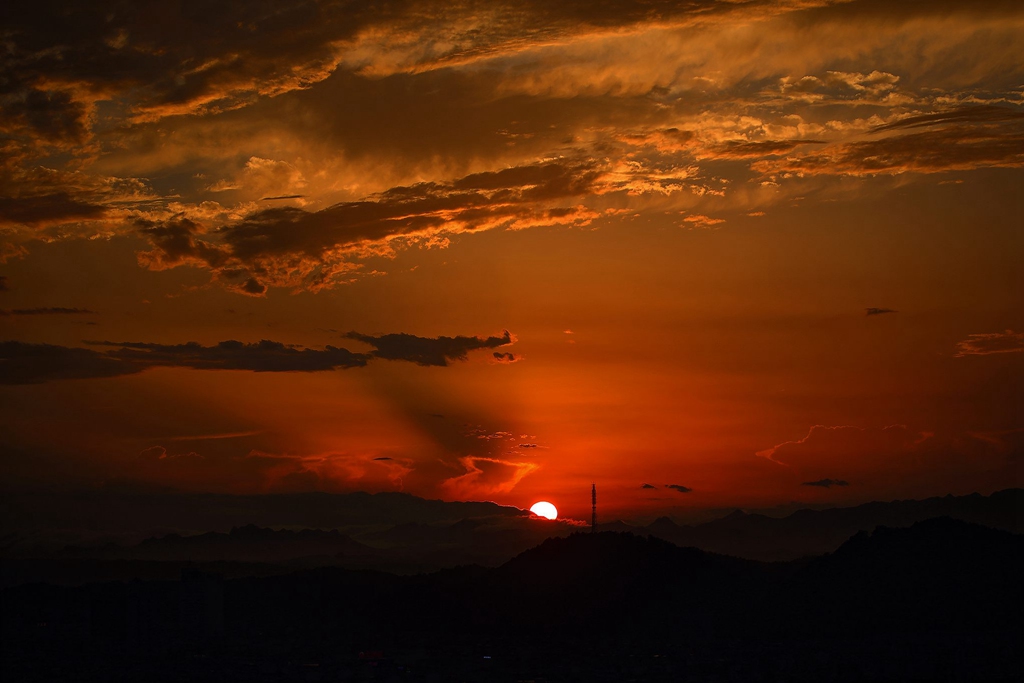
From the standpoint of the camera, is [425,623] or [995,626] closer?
[995,626]

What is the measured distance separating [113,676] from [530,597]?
68.7 m

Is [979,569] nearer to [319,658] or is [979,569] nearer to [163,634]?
[319,658]

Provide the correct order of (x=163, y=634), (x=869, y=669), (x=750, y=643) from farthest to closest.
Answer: (x=163, y=634), (x=750, y=643), (x=869, y=669)

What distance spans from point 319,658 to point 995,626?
315 feet

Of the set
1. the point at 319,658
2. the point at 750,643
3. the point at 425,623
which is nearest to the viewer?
the point at 750,643

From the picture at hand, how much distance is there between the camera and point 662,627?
14488 cm

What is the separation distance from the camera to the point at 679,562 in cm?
15788

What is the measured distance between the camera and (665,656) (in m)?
126

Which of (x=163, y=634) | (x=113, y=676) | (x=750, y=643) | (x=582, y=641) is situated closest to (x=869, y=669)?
(x=750, y=643)

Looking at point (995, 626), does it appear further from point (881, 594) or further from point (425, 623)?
point (425, 623)

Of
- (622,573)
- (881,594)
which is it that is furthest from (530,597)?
(881,594)

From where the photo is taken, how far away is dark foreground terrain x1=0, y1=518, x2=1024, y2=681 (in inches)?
4537

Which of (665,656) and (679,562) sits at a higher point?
(679,562)

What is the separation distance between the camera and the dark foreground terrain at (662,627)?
11525 cm
